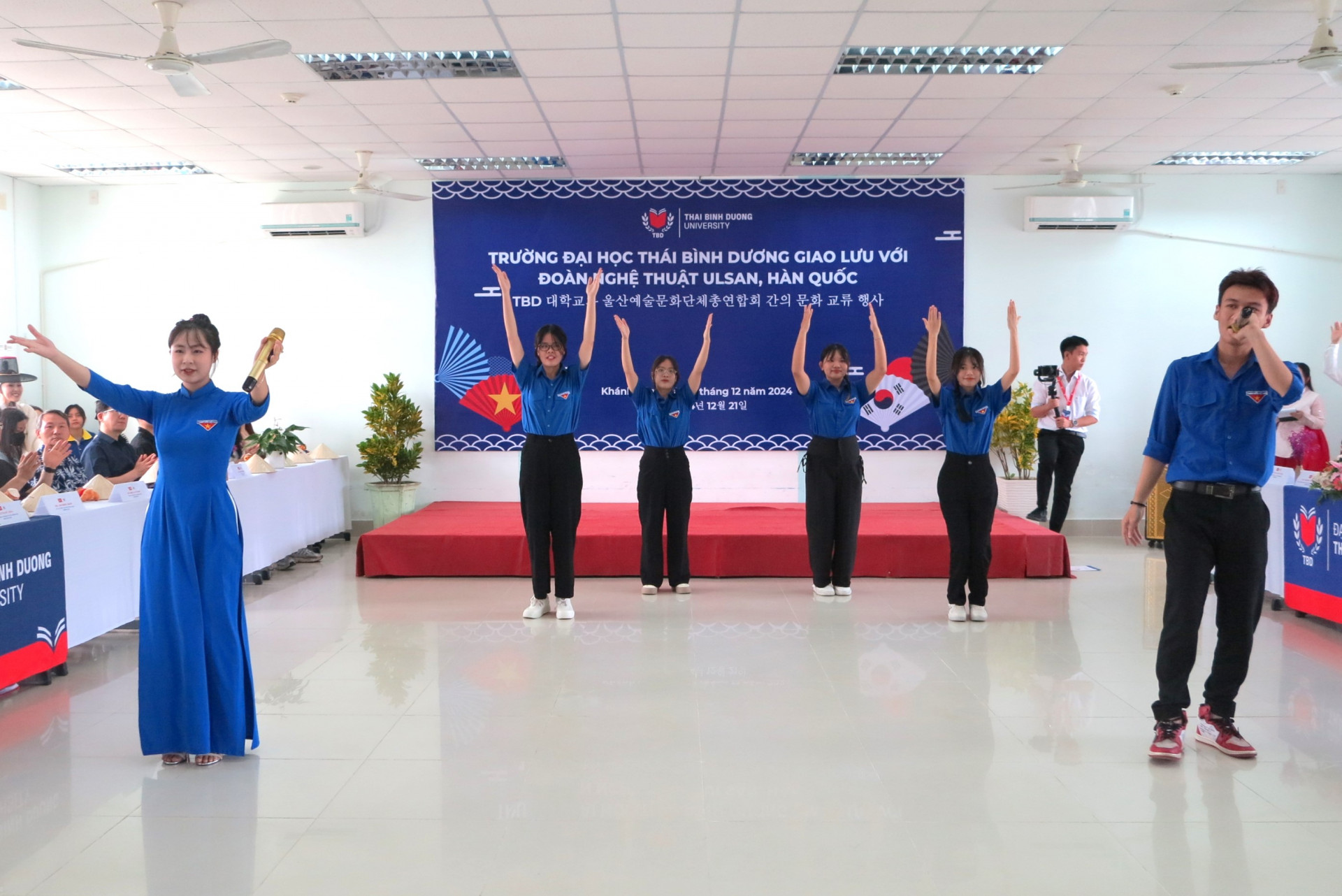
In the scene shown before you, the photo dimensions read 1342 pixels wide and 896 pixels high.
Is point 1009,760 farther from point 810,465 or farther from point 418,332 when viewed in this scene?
point 418,332

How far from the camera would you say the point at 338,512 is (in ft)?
26.9

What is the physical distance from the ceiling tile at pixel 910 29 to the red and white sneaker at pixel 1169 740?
137 inches

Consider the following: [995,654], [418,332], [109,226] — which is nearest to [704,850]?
[995,654]

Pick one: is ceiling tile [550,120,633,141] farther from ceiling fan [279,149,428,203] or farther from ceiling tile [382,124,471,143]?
ceiling fan [279,149,428,203]

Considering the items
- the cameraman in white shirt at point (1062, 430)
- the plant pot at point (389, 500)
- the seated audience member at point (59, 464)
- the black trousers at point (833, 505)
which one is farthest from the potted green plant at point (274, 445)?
the cameraman in white shirt at point (1062, 430)

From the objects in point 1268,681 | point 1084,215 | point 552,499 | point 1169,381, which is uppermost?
point 1084,215

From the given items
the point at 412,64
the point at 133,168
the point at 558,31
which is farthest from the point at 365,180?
the point at 558,31

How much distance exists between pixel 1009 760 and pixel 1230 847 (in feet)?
2.40

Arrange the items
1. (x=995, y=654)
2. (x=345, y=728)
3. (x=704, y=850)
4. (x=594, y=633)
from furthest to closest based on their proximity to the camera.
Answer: (x=594, y=633)
(x=995, y=654)
(x=345, y=728)
(x=704, y=850)

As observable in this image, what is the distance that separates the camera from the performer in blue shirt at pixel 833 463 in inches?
222

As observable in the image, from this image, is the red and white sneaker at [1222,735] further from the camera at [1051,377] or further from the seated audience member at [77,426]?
the seated audience member at [77,426]

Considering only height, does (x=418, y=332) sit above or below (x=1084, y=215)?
below

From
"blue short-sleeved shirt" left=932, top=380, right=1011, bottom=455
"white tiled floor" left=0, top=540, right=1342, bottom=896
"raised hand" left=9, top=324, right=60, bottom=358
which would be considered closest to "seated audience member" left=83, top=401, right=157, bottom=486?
"white tiled floor" left=0, top=540, right=1342, bottom=896

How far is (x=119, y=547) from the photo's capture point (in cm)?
481
